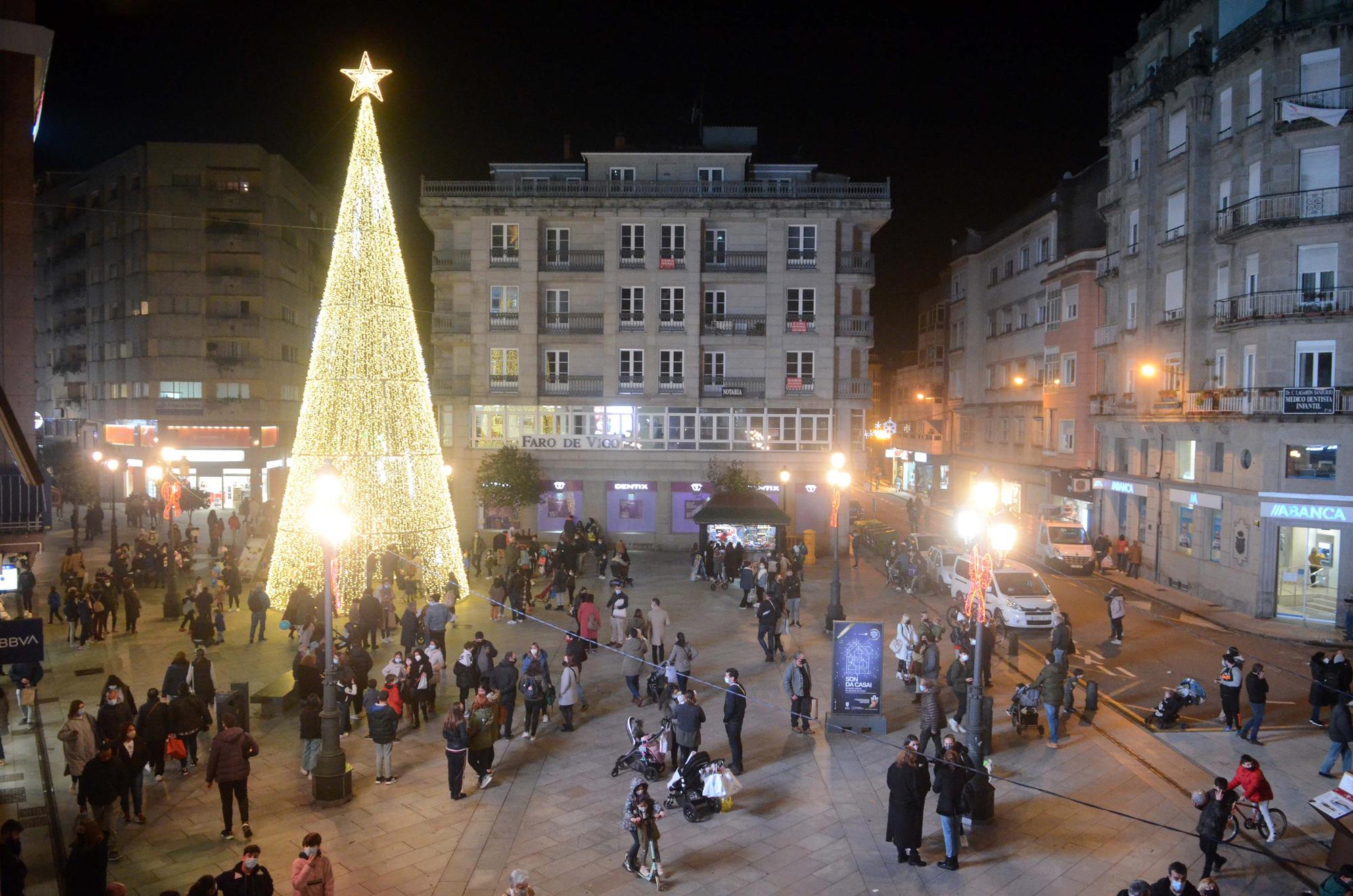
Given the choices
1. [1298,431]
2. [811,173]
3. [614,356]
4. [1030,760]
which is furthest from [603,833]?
[811,173]

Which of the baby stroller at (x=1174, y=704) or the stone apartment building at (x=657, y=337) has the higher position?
the stone apartment building at (x=657, y=337)

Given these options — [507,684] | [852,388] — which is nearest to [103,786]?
[507,684]

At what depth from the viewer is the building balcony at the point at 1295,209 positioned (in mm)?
26144

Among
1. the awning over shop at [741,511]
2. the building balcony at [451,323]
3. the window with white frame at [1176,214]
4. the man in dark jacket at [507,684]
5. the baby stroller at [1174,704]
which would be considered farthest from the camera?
the building balcony at [451,323]

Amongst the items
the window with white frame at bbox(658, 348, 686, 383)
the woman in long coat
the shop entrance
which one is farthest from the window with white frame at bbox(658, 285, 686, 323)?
the woman in long coat

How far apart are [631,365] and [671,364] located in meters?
1.80

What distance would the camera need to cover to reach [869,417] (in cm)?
9300

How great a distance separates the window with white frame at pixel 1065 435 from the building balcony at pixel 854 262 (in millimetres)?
11995

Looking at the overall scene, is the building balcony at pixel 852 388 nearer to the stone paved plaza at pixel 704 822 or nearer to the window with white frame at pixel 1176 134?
the window with white frame at pixel 1176 134

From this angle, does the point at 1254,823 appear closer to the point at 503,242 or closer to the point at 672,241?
the point at 672,241

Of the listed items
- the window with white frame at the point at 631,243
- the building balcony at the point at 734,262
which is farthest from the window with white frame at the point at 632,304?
the building balcony at the point at 734,262

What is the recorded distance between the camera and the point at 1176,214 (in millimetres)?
32281

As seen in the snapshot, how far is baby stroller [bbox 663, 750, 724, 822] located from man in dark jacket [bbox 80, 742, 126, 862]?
7139 millimetres

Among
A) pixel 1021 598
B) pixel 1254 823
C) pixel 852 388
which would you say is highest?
pixel 852 388
